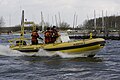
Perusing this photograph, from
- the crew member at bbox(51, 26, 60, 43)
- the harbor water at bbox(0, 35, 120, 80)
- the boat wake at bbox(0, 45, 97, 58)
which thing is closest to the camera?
the harbor water at bbox(0, 35, 120, 80)

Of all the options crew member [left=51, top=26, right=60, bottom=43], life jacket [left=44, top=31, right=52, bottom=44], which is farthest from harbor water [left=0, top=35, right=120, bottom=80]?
crew member [left=51, top=26, right=60, bottom=43]

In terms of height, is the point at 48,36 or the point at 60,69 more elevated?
the point at 48,36

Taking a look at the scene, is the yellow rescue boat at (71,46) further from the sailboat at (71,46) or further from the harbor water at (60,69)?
the harbor water at (60,69)

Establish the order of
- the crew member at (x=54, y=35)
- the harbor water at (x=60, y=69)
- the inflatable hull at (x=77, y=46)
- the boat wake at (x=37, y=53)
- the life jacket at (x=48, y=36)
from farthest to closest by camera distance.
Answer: the life jacket at (x=48, y=36) → the crew member at (x=54, y=35) → the boat wake at (x=37, y=53) → the inflatable hull at (x=77, y=46) → the harbor water at (x=60, y=69)

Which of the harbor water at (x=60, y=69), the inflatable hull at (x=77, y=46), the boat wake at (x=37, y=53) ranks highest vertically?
the inflatable hull at (x=77, y=46)

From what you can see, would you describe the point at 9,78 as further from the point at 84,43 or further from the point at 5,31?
the point at 5,31

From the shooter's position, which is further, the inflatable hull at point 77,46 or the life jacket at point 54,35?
the life jacket at point 54,35

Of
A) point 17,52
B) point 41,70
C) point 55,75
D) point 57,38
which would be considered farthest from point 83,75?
point 17,52

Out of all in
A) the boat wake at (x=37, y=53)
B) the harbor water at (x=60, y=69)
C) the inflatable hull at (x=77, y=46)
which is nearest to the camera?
the harbor water at (x=60, y=69)

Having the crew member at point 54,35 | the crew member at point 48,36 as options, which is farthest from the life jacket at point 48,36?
the crew member at point 54,35

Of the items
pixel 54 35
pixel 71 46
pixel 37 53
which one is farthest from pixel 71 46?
pixel 37 53

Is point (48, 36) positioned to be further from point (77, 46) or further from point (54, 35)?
point (77, 46)

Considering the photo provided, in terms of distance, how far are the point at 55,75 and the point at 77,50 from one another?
257 inches

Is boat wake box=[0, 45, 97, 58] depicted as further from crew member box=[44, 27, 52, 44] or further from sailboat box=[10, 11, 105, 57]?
crew member box=[44, 27, 52, 44]
